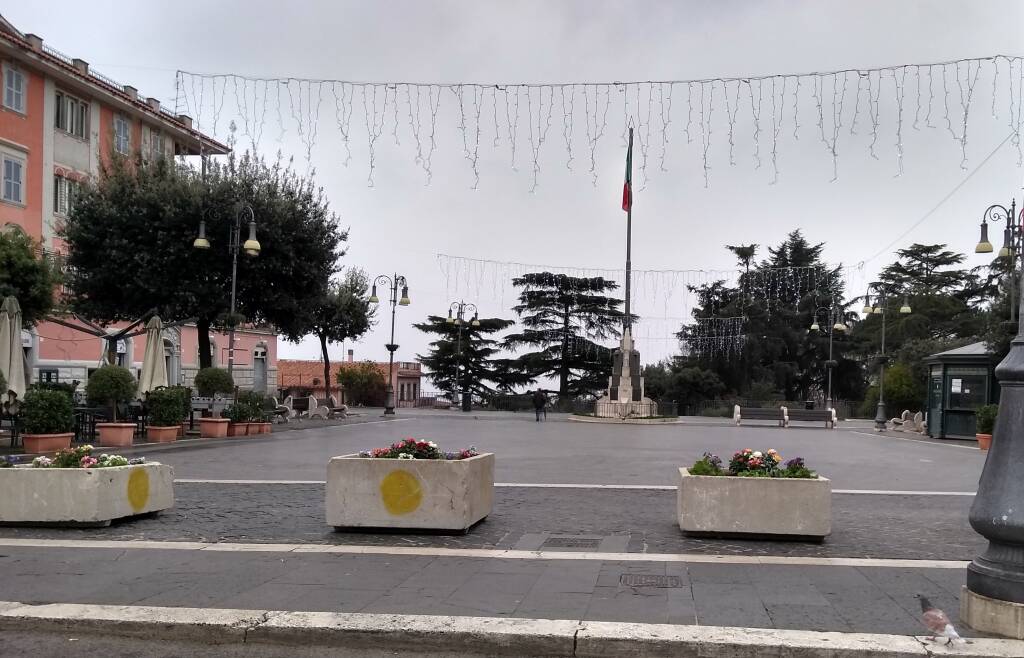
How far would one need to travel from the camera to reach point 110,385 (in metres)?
19.3

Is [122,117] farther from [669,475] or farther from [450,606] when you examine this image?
[450,606]

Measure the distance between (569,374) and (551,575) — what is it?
58574 millimetres

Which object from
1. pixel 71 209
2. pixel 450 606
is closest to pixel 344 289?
pixel 71 209

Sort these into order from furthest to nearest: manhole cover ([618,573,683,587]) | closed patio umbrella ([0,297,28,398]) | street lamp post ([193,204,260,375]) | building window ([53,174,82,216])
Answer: building window ([53,174,82,216]), street lamp post ([193,204,260,375]), closed patio umbrella ([0,297,28,398]), manhole cover ([618,573,683,587])

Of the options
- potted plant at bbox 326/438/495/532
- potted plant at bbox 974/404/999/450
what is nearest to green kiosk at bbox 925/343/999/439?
potted plant at bbox 974/404/999/450

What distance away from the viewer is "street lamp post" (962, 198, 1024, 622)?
5082 millimetres

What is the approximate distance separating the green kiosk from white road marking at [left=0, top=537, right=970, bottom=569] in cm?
2096

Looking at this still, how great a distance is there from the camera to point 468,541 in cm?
834

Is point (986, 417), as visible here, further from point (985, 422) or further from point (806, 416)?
point (806, 416)

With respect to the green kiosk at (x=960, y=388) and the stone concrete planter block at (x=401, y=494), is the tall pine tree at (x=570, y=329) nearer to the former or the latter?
the green kiosk at (x=960, y=388)

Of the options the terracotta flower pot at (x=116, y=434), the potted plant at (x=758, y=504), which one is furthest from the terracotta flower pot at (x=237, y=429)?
the potted plant at (x=758, y=504)

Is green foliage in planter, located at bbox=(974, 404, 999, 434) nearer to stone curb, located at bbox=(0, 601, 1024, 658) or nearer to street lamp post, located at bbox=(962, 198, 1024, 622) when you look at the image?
street lamp post, located at bbox=(962, 198, 1024, 622)

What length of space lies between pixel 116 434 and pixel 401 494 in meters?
13.1

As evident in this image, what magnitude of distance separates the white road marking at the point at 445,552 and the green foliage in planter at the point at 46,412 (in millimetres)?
8931
